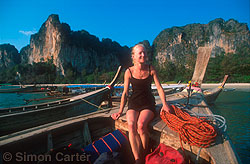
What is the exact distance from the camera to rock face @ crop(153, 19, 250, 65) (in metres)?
74.5

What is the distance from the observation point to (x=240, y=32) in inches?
2997

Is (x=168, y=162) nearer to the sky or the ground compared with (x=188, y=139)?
nearer to the ground

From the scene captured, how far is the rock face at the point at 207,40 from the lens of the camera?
74.5 metres

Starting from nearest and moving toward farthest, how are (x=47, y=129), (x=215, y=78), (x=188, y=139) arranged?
(x=188, y=139)
(x=47, y=129)
(x=215, y=78)

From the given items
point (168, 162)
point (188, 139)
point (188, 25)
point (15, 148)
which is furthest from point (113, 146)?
point (188, 25)

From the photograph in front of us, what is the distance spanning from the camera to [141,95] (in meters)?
2.18

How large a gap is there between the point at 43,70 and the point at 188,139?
314ft

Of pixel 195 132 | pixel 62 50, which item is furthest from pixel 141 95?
pixel 62 50

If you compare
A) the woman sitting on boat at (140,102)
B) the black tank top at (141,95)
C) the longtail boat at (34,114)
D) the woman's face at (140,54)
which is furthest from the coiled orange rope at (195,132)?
the longtail boat at (34,114)

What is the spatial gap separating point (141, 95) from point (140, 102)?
13cm

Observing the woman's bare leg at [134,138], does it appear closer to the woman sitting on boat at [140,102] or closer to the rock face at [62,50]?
the woman sitting on boat at [140,102]

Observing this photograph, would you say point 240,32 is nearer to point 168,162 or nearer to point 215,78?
point 215,78

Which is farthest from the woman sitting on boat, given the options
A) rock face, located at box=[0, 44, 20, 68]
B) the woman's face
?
rock face, located at box=[0, 44, 20, 68]

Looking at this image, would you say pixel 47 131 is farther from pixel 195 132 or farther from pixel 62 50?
pixel 62 50
